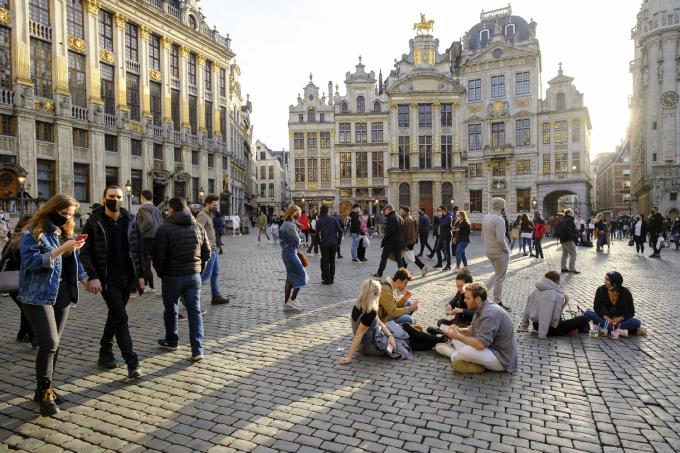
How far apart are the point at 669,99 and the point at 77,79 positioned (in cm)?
4756

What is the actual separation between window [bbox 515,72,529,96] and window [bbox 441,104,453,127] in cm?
688

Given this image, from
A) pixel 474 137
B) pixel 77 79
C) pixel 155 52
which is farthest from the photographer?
pixel 474 137

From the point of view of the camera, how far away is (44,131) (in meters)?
29.9

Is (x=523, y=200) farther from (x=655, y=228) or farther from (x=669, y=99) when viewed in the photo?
(x=655, y=228)

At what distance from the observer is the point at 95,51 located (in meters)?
32.8

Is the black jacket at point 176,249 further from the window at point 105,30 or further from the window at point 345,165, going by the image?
the window at point 345,165

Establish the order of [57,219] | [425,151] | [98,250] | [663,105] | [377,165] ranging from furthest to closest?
[377,165]
[425,151]
[663,105]
[98,250]
[57,219]

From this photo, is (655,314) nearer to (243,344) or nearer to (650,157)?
(243,344)

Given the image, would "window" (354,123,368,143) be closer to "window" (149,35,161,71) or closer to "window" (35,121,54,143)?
"window" (149,35,161,71)

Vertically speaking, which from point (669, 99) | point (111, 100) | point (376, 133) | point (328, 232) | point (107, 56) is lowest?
point (328, 232)

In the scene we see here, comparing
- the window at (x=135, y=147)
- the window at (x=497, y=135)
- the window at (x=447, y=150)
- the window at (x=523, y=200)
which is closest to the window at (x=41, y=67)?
the window at (x=135, y=147)

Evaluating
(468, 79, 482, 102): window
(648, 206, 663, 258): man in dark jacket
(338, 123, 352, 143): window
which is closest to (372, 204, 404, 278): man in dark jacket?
(648, 206, 663, 258): man in dark jacket

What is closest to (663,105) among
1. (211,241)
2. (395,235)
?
(395,235)

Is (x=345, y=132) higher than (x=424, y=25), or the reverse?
(x=424, y=25)
